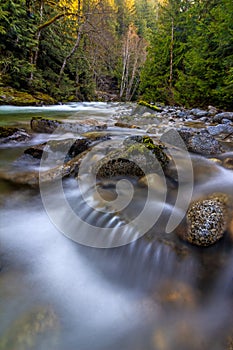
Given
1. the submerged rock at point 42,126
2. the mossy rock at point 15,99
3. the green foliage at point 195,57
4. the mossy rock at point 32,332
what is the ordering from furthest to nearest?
the mossy rock at point 15,99, the green foliage at point 195,57, the submerged rock at point 42,126, the mossy rock at point 32,332

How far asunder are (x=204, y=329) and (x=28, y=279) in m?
1.20

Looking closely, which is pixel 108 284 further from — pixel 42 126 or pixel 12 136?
pixel 42 126

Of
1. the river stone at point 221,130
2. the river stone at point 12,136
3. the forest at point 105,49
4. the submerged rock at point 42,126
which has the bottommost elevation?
the river stone at point 12,136

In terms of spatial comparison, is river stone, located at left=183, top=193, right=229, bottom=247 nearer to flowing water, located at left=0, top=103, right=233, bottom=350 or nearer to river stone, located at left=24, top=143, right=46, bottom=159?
flowing water, located at left=0, top=103, right=233, bottom=350

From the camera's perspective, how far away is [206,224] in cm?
180


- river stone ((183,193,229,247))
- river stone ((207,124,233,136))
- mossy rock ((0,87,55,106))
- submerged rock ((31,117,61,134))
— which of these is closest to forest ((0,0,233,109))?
mossy rock ((0,87,55,106))

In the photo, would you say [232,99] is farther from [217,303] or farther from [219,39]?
[217,303]

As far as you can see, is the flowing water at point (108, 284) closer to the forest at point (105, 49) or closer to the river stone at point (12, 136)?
the river stone at point (12, 136)

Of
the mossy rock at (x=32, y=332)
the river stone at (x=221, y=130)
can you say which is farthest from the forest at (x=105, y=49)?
the mossy rock at (x=32, y=332)

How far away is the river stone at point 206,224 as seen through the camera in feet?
5.84

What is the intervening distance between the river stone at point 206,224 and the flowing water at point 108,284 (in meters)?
0.07

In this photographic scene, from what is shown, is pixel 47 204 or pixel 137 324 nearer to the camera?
pixel 137 324

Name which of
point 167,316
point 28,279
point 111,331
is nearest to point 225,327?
point 167,316

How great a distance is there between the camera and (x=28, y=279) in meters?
1.59
